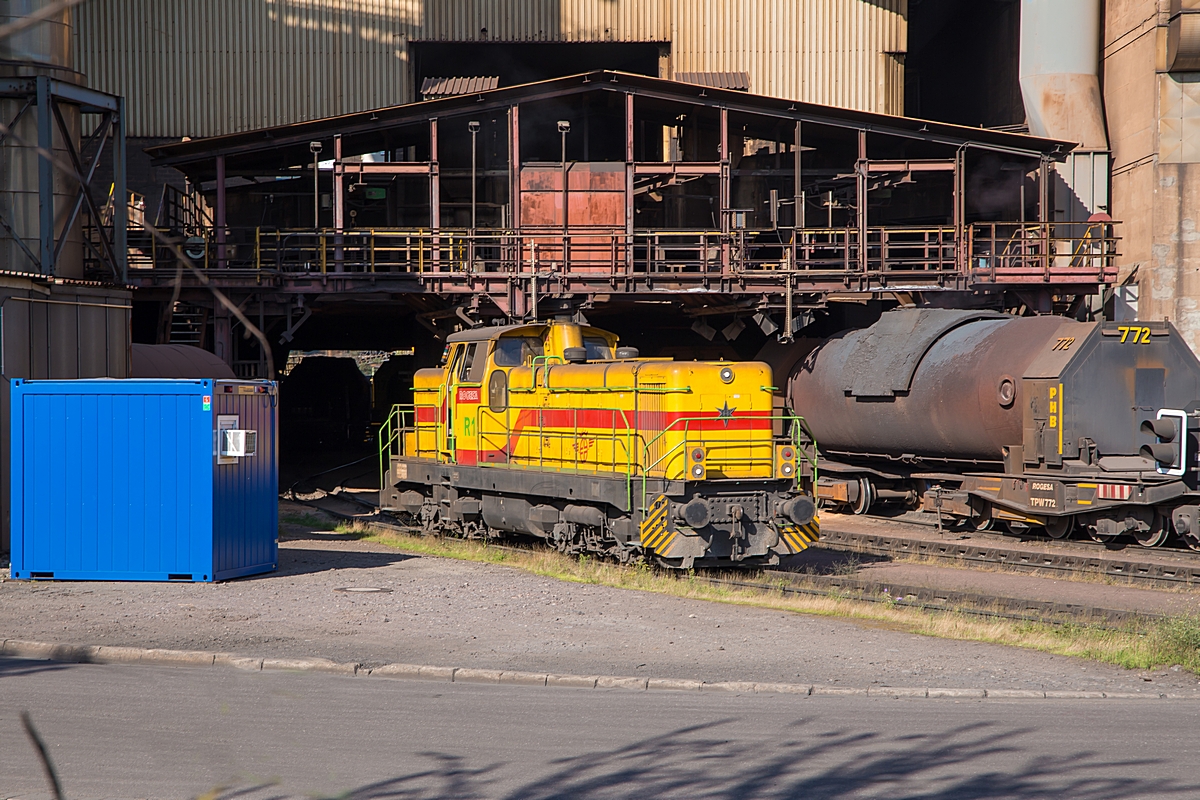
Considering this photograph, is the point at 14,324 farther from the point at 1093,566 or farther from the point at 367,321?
the point at 367,321

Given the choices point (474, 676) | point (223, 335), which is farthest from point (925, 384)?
point (223, 335)

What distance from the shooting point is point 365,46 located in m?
34.0

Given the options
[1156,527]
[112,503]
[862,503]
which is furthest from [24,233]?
[1156,527]

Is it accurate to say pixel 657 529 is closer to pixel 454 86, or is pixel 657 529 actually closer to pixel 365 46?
pixel 454 86

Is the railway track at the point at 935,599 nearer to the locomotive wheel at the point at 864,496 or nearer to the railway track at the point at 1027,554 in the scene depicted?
the railway track at the point at 1027,554

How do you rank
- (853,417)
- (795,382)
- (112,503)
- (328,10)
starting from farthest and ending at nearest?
(328,10), (795,382), (853,417), (112,503)

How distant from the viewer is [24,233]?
62.5 ft

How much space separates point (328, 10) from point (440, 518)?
71.0 feet

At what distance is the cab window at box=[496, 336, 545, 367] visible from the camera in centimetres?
1634

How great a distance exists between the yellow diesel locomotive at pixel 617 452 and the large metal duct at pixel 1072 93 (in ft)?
67.8

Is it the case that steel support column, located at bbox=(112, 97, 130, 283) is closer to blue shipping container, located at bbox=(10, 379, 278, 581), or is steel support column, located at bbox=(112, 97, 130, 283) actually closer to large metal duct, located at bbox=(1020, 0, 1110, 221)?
blue shipping container, located at bbox=(10, 379, 278, 581)

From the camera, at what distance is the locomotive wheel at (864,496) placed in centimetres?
2167

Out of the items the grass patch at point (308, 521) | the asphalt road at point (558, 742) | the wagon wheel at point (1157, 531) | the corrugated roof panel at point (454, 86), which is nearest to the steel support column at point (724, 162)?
the corrugated roof panel at point (454, 86)

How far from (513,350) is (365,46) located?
2100cm
